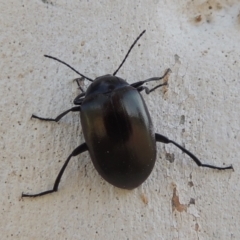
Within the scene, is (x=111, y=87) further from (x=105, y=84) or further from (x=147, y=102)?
(x=147, y=102)

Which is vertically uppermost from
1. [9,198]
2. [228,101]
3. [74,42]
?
[228,101]

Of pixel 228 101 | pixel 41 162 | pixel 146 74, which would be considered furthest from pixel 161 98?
pixel 41 162

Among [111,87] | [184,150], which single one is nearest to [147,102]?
[111,87]

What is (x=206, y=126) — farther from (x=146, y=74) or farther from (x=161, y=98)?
(x=146, y=74)

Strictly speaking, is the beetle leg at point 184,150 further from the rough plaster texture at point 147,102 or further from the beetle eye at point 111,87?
the beetle eye at point 111,87

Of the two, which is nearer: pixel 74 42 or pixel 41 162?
pixel 41 162

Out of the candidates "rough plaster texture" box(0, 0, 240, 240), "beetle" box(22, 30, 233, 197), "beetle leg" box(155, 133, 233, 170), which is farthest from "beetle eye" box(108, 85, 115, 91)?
"beetle leg" box(155, 133, 233, 170)
